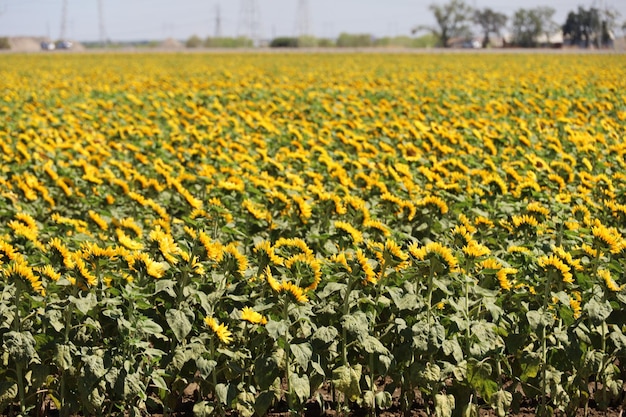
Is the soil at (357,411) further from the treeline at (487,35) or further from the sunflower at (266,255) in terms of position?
the treeline at (487,35)

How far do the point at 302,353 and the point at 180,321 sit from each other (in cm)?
50

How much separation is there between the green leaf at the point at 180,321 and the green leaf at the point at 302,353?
0.42 meters

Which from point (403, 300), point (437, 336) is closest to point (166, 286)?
point (403, 300)

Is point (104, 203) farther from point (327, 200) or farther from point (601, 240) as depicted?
point (601, 240)

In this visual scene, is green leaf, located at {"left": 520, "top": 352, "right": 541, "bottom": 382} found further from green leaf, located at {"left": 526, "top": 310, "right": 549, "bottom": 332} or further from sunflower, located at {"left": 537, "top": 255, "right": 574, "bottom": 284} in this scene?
sunflower, located at {"left": 537, "top": 255, "right": 574, "bottom": 284}

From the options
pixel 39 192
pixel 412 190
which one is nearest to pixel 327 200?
pixel 412 190

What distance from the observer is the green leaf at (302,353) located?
313 centimetres

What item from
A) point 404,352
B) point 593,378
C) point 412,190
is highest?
point 412,190

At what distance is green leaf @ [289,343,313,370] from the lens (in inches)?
123

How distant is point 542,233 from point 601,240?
34.8 inches

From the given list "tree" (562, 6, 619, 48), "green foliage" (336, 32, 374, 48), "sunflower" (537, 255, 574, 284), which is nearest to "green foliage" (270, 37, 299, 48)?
"green foliage" (336, 32, 374, 48)

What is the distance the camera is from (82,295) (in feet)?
11.8

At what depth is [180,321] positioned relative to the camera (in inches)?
126

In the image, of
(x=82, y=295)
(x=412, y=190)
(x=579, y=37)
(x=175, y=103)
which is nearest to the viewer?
(x=82, y=295)
